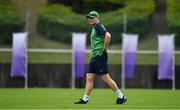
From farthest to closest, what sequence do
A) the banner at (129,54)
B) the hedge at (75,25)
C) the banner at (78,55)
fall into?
the hedge at (75,25) < the banner at (129,54) < the banner at (78,55)

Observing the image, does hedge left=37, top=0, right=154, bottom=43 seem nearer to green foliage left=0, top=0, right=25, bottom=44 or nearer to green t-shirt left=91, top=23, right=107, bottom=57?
green foliage left=0, top=0, right=25, bottom=44

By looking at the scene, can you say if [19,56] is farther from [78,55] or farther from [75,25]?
[75,25]

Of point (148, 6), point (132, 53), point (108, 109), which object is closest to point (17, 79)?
point (132, 53)

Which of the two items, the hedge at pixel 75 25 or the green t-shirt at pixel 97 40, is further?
the hedge at pixel 75 25

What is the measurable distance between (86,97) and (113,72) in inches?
539

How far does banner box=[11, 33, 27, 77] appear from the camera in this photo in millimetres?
29891

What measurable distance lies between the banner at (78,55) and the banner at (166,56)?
3181 mm

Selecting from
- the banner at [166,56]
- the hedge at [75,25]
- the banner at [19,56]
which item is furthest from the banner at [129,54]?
the banner at [19,56]

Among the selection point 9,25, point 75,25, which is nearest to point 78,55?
point 75,25

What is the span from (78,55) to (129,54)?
214cm

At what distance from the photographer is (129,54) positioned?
3033 cm

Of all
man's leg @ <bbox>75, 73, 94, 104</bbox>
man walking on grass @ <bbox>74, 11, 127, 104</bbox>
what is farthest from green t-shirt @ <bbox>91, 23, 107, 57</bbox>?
man's leg @ <bbox>75, 73, 94, 104</bbox>

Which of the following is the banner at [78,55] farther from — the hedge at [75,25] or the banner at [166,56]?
the banner at [166,56]

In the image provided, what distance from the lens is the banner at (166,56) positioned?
98.3ft
